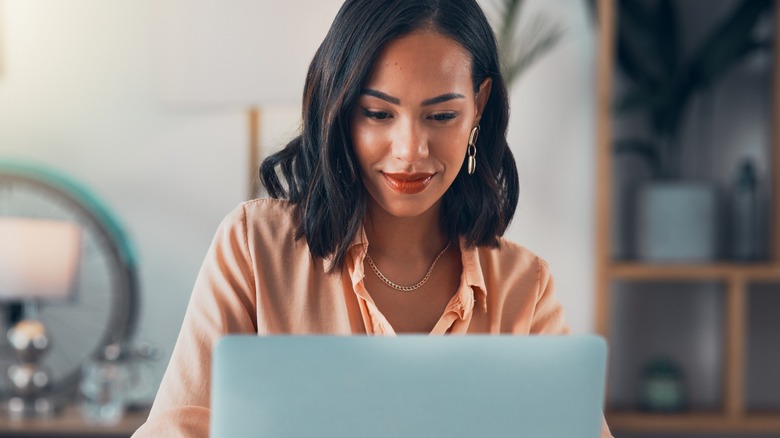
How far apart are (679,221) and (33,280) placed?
162 centimetres

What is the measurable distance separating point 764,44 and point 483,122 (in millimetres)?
1637

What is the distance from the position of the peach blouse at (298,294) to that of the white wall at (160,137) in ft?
4.99

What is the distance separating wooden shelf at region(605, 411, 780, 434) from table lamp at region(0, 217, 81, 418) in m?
1.43

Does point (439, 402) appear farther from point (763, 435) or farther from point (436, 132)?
point (763, 435)

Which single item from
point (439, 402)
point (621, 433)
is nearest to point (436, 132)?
point (439, 402)

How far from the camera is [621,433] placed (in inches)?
110

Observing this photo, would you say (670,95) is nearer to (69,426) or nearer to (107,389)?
(107,389)

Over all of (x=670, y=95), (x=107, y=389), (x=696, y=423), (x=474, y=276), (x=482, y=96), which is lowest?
(x=696, y=423)

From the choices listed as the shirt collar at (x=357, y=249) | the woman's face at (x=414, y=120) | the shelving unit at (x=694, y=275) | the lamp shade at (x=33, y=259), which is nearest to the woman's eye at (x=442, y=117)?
the woman's face at (x=414, y=120)

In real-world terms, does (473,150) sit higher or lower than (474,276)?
higher

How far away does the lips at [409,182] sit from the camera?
49.1 inches

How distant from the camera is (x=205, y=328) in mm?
1217

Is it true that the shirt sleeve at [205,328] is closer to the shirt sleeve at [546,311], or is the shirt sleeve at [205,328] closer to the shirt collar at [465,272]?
the shirt collar at [465,272]

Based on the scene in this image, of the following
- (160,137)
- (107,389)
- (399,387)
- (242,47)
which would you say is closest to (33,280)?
(107,389)
